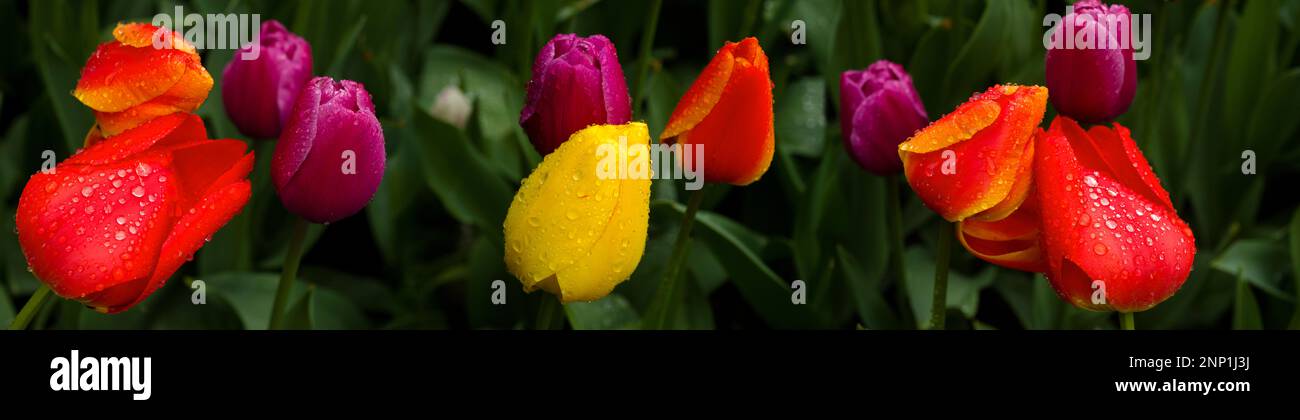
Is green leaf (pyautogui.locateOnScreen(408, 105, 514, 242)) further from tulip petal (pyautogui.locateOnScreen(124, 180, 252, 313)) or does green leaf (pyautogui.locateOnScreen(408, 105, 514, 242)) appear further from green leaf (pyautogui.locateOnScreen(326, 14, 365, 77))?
tulip petal (pyautogui.locateOnScreen(124, 180, 252, 313))

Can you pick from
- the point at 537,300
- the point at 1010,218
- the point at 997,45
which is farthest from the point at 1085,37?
the point at 537,300

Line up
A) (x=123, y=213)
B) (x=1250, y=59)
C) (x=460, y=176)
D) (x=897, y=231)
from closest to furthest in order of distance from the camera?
1. (x=123, y=213)
2. (x=897, y=231)
3. (x=460, y=176)
4. (x=1250, y=59)

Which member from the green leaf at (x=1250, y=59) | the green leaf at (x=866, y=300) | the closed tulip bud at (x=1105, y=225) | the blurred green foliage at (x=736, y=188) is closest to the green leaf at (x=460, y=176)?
the blurred green foliage at (x=736, y=188)

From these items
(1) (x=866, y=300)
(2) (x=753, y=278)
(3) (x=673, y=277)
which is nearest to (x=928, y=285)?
(1) (x=866, y=300)

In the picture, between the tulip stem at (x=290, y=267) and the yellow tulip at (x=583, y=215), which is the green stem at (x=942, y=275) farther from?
the tulip stem at (x=290, y=267)

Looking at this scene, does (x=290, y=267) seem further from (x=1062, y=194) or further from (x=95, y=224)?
(x=1062, y=194)

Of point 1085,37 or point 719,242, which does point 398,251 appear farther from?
point 1085,37
